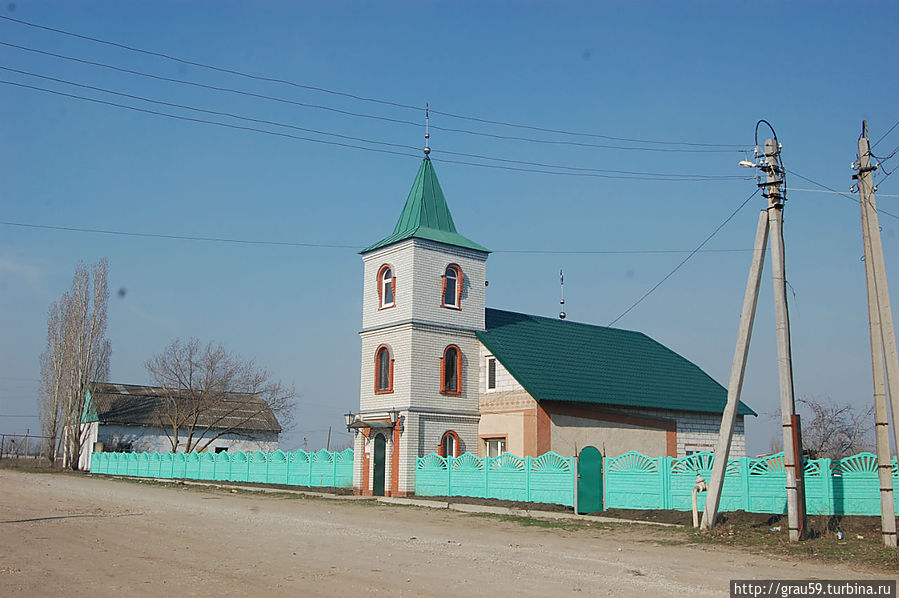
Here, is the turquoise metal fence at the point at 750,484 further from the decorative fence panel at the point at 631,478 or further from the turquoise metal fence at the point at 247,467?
the turquoise metal fence at the point at 247,467

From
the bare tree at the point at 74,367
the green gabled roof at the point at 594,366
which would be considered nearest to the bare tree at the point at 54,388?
the bare tree at the point at 74,367

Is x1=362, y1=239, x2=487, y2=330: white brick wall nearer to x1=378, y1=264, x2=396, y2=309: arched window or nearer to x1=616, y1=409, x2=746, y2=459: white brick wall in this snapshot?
x1=378, y1=264, x2=396, y2=309: arched window

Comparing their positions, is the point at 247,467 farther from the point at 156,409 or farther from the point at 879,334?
the point at 879,334

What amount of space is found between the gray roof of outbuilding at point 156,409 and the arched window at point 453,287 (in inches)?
1021

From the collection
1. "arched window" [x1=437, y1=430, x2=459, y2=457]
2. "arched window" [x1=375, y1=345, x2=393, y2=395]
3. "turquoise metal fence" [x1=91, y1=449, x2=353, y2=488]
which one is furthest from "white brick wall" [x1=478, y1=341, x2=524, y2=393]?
"turquoise metal fence" [x1=91, y1=449, x2=353, y2=488]

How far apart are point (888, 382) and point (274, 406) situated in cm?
4369

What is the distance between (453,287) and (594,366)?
6.26m

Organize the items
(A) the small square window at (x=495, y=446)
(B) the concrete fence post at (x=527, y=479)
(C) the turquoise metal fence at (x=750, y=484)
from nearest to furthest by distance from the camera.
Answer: (C) the turquoise metal fence at (x=750, y=484)
(B) the concrete fence post at (x=527, y=479)
(A) the small square window at (x=495, y=446)

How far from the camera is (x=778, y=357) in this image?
15609 mm

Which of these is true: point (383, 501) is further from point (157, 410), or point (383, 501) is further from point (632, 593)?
point (157, 410)

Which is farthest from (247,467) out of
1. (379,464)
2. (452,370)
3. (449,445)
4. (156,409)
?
(156,409)

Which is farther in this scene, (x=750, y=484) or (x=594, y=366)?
(x=594, y=366)

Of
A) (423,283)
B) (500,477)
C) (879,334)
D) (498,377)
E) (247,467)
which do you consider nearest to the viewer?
(879,334)

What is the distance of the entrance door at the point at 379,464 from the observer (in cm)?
2830
